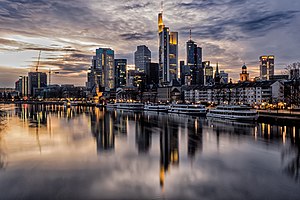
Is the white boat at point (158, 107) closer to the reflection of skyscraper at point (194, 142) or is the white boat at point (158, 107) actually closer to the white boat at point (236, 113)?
the white boat at point (236, 113)

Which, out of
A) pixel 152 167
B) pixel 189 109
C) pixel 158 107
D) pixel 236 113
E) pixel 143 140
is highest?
pixel 236 113

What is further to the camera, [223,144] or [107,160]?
[223,144]

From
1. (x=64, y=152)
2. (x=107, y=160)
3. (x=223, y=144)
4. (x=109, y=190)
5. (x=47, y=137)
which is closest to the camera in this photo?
(x=109, y=190)

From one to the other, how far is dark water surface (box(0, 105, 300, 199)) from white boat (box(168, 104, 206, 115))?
29.6 m

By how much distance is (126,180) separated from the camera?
18.4 meters

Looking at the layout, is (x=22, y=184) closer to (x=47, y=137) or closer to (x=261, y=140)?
(x=47, y=137)

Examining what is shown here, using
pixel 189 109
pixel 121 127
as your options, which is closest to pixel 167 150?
pixel 121 127

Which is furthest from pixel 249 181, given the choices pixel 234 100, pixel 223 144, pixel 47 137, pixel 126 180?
pixel 234 100

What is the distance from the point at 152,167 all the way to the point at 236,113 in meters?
32.7

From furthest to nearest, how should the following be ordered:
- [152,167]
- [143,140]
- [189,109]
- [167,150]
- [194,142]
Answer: [189,109] < [143,140] < [194,142] < [167,150] < [152,167]

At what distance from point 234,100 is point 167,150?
63651mm

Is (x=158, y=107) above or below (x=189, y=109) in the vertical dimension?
below

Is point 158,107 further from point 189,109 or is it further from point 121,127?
point 121,127

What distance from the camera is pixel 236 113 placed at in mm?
50188
